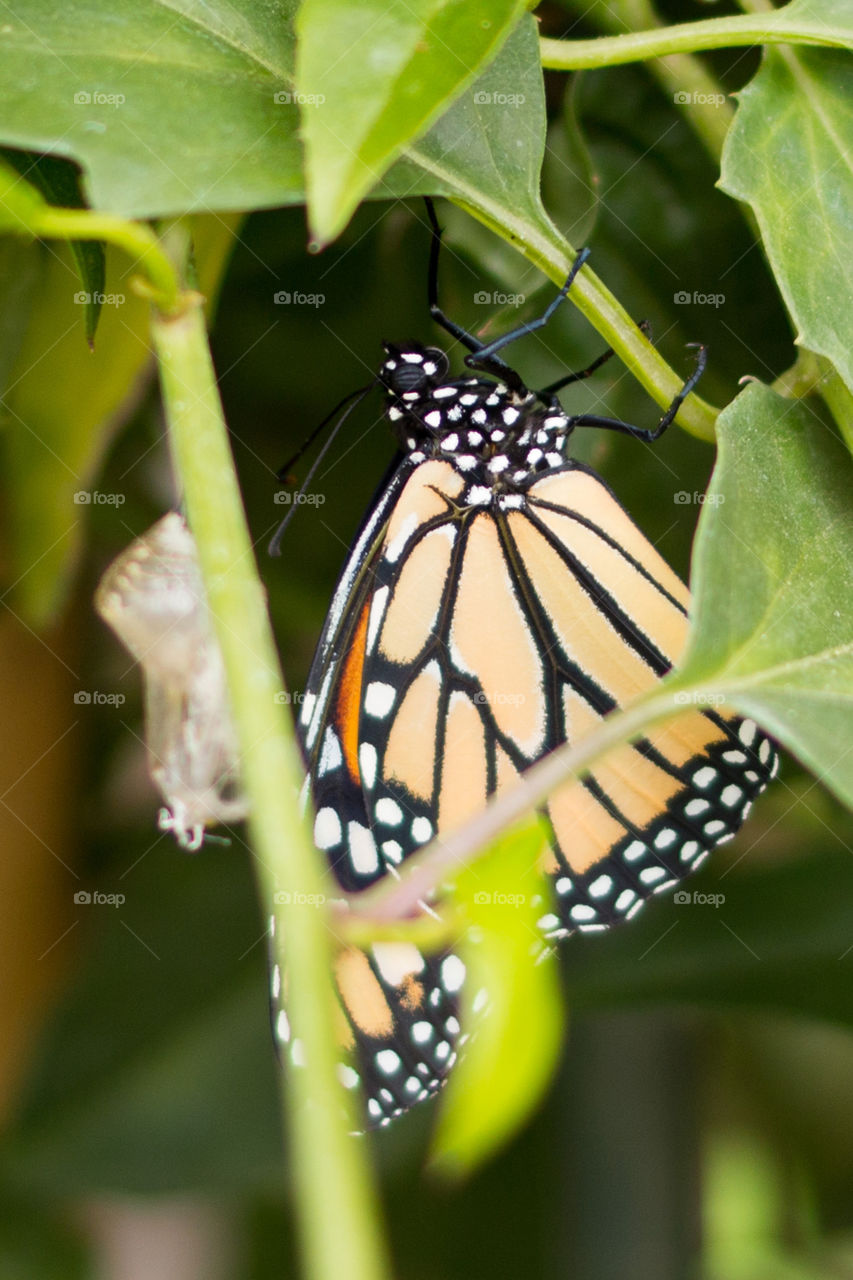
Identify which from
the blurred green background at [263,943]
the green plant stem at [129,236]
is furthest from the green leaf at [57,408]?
the green plant stem at [129,236]

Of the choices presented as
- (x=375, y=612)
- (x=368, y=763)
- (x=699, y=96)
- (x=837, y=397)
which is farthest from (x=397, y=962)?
(x=699, y=96)

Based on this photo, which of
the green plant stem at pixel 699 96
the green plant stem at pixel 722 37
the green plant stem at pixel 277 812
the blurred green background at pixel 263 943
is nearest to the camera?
the green plant stem at pixel 277 812

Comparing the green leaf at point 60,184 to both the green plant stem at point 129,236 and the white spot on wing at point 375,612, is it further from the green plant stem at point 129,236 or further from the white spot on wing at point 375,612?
the white spot on wing at point 375,612

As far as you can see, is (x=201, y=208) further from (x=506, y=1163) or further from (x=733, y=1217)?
(x=733, y=1217)

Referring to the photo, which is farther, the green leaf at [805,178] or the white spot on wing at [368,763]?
Answer: the white spot on wing at [368,763]

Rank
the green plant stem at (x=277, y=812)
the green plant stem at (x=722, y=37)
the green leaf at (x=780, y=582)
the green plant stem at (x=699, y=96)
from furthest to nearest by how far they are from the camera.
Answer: the green plant stem at (x=699, y=96), the green plant stem at (x=722, y=37), the green leaf at (x=780, y=582), the green plant stem at (x=277, y=812)

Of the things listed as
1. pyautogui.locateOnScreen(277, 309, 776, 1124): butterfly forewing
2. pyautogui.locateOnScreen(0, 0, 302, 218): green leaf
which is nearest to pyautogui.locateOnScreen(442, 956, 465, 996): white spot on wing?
pyautogui.locateOnScreen(277, 309, 776, 1124): butterfly forewing

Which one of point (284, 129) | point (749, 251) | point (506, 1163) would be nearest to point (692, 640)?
point (284, 129)
